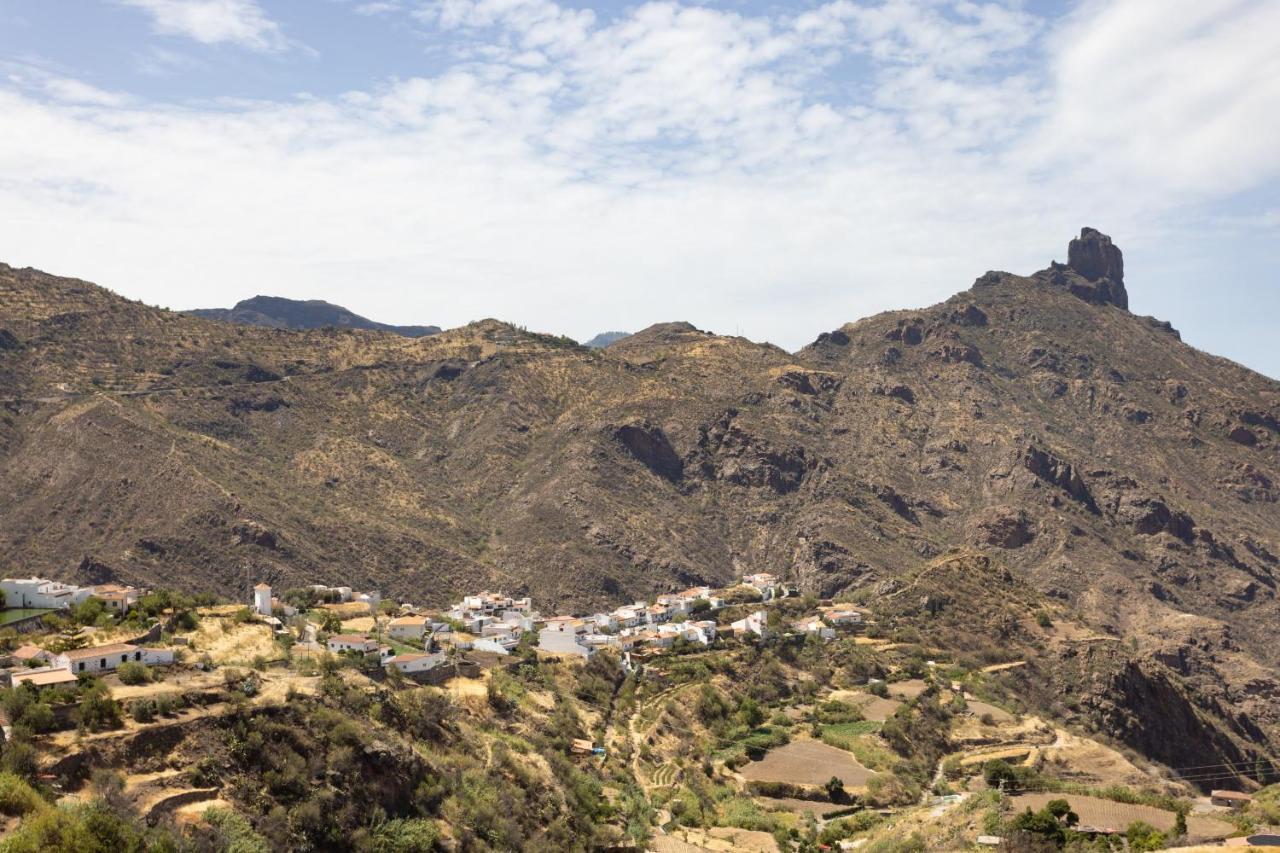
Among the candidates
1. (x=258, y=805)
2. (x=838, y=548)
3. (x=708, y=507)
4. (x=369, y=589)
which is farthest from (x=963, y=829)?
(x=708, y=507)

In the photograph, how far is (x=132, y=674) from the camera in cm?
3625

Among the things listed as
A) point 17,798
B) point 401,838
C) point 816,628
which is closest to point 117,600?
point 401,838

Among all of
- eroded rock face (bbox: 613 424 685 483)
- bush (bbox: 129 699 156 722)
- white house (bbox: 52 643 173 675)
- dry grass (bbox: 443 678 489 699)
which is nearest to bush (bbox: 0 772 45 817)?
bush (bbox: 129 699 156 722)

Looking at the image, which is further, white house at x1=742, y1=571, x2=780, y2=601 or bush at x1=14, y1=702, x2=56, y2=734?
white house at x1=742, y1=571, x2=780, y2=601

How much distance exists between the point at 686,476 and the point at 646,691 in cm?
6314

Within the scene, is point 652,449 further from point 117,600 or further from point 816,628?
point 117,600

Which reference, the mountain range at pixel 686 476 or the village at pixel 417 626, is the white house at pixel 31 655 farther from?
the mountain range at pixel 686 476

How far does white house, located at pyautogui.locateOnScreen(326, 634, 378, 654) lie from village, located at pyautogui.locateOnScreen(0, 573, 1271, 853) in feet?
0.34

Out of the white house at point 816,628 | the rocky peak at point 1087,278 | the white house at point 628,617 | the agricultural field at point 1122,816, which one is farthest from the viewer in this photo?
the rocky peak at point 1087,278

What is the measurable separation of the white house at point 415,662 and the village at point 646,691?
20cm

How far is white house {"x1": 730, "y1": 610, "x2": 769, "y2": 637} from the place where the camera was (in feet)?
260

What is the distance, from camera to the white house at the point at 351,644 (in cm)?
4912

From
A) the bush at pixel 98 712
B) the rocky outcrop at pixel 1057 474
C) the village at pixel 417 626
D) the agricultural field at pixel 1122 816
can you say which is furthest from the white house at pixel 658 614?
the rocky outcrop at pixel 1057 474

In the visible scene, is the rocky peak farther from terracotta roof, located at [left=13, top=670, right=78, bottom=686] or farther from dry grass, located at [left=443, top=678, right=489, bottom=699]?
terracotta roof, located at [left=13, top=670, right=78, bottom=686]
